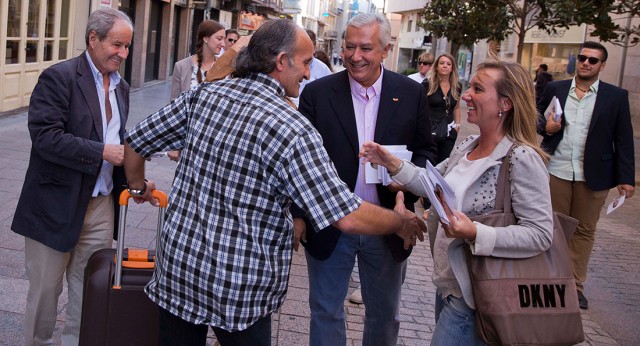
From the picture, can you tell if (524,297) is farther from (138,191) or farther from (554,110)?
(554,110)

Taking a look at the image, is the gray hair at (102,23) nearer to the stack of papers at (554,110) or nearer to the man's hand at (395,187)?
the man's hand at (395,187)

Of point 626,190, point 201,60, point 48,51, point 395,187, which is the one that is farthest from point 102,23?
point 48,51

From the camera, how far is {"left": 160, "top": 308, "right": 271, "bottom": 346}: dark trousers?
2.48 meters

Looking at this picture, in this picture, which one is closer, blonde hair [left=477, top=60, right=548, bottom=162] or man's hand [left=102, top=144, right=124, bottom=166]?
blonde hair [left=477, top=60, right=548, bottom=162]

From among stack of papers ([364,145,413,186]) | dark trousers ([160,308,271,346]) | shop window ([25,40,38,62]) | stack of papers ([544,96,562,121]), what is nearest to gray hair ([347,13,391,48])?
stack of papers ([364,145,413,186])

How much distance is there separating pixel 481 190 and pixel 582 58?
3046 millimetres

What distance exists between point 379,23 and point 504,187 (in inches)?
46.7

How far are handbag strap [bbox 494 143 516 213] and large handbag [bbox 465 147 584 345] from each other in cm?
5

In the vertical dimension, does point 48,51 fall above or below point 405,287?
above

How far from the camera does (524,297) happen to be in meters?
2.64

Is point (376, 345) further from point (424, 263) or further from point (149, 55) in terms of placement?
point (149, 55)

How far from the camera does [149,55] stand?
79.4 ft

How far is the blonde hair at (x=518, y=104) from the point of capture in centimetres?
290

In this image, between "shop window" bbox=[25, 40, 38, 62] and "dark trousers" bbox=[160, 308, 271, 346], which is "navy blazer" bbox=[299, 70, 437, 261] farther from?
"shop window" bbox=[25, 40, 38, 62]
